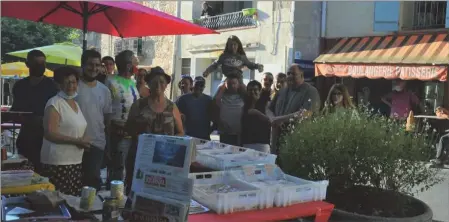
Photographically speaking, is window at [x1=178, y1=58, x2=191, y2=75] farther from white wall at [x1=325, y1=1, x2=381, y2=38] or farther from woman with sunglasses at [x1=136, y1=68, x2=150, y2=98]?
woman with sunglasses at [x1=136, y1=68, x2=150, y2=98]

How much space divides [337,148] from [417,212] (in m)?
0.98

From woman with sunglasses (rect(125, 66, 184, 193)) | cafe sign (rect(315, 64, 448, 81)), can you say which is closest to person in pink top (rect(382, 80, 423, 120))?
cafe sign (rect(315, 64, 448, 81))

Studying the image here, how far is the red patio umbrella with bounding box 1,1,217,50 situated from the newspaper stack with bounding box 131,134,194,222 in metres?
3.48

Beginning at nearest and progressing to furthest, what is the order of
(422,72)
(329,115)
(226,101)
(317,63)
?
1. (329,115)
2. (226,101)
3. (422,72)
4. (317,63)

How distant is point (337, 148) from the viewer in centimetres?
393

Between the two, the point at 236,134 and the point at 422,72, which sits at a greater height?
the point at 422,72

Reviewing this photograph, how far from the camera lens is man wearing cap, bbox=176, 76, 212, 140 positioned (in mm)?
6082

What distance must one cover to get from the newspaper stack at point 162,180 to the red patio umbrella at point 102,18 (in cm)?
348

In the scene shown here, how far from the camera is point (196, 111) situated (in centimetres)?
609

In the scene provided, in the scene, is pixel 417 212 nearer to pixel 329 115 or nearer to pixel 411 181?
pixel 411 181

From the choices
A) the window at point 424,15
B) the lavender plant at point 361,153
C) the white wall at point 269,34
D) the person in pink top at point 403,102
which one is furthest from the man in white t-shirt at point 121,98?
the white wall at point 269,34

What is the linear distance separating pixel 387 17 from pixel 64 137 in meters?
11.8

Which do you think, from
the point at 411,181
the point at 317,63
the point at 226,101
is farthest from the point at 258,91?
the point at 317,63

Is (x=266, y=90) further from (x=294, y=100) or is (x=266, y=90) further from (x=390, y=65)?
(x=390, y=65)
